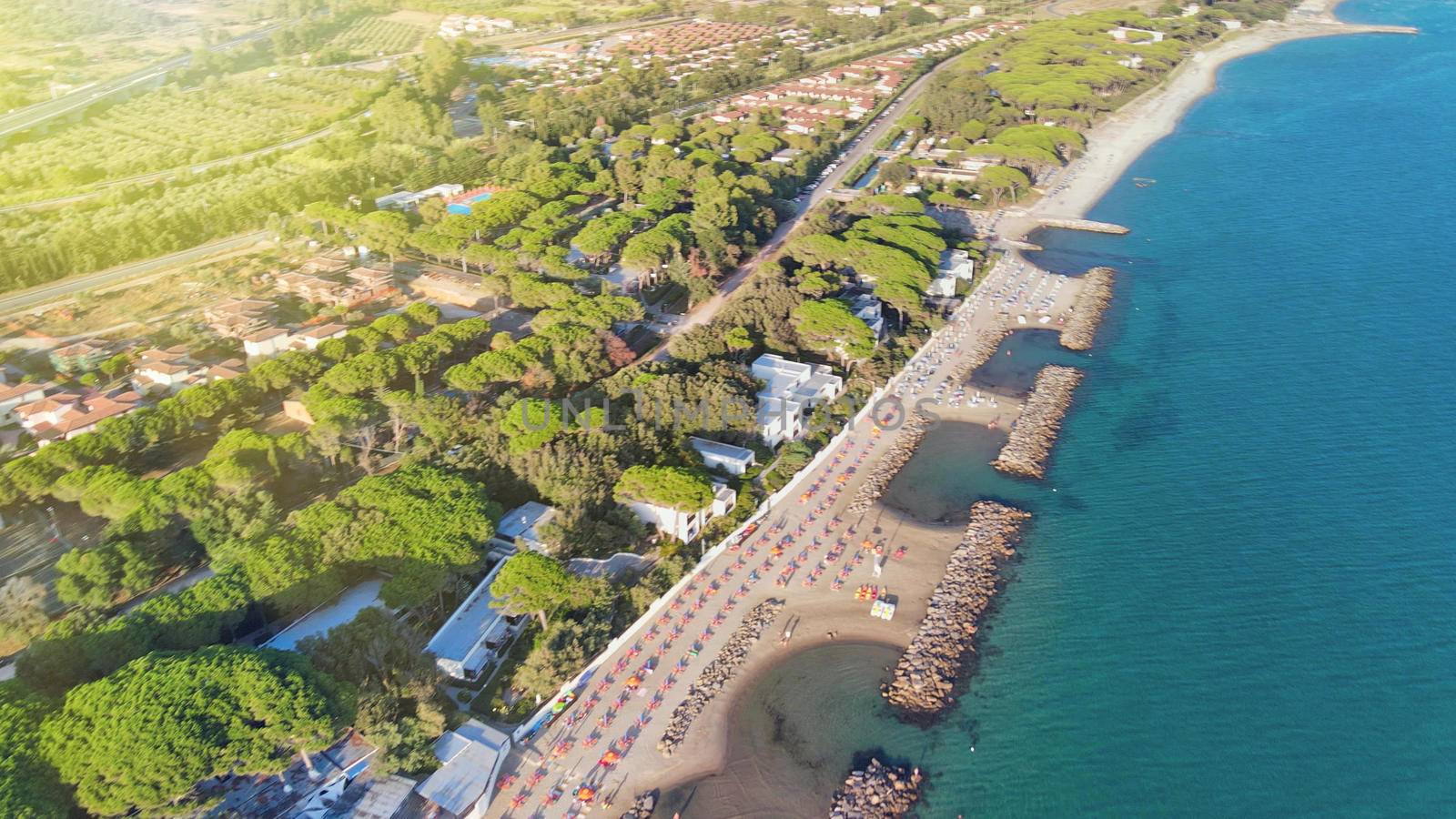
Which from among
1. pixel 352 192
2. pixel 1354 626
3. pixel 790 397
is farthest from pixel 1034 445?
pixel 352 192

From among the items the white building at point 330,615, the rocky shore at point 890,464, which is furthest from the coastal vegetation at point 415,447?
the rocky shore at point 890,464

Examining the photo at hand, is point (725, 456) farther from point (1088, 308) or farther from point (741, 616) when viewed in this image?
point (1088, 308)

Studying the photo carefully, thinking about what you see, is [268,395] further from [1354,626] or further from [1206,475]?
[1354,626]

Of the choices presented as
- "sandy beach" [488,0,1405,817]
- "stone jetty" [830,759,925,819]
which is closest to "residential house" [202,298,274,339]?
"sandy beach" [488,0,1405,817]

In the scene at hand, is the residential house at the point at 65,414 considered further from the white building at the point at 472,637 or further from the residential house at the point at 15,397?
the white building at the point at 472,637

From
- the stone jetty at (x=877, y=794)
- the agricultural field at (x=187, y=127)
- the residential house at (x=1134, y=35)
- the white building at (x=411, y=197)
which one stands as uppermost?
the agricultural field at (x=187, y=127)
